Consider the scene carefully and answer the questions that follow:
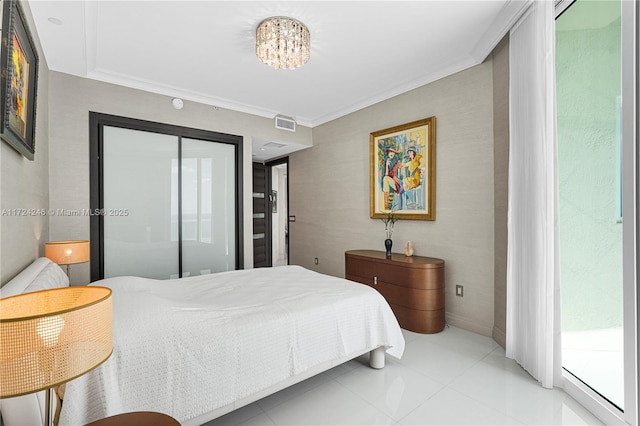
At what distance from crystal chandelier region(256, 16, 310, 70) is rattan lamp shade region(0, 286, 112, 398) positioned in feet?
7.24

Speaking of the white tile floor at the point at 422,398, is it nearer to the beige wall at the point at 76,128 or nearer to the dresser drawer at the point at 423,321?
the dresser drawer at the point at 423,321

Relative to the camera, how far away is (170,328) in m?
1.45

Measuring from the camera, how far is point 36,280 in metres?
1.54

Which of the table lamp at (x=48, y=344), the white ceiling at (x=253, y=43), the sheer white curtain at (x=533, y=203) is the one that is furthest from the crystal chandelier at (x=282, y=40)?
the table lamp at (x=48, y=344)

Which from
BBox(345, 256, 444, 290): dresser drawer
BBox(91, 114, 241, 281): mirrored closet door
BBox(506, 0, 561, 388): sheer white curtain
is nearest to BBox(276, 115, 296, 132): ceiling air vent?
BBox(91, 114, 241, 281): mirrored closet door

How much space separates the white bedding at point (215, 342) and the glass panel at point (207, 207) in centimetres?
153

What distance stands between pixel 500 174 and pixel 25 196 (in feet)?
11.7

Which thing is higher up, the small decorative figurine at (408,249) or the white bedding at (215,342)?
the small decorative figurine at (408,249)

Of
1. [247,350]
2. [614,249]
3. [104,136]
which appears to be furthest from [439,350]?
[104,136]

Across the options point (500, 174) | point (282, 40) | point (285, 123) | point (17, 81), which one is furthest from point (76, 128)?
point (500, 174)

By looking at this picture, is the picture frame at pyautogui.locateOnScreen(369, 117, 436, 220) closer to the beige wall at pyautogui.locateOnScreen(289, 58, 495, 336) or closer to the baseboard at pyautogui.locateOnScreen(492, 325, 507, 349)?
the beige wall at pyautogui.locateOnScreen(289, 58, 495, 336)

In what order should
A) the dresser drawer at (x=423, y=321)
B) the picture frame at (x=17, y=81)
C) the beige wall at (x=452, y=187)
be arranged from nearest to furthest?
the picture frame at (x=17, y=81) < the beige wall at (x=452, y=187) < the dresser drawer at (x=423, y=321)

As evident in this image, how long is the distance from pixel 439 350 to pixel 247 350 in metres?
1.81

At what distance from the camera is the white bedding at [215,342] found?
129 cm
